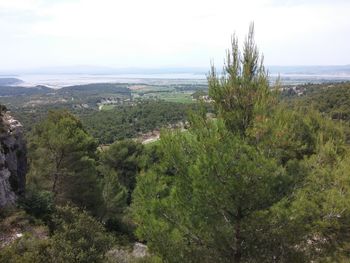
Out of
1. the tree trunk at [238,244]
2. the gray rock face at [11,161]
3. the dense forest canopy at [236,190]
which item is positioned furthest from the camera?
the gray rock face at [11,161]

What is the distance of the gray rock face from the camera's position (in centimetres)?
Answer: 1528

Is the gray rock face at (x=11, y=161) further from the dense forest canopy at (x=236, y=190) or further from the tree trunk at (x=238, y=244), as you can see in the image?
the tree trunk at (x=238, y=244)

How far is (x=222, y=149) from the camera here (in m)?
6.22

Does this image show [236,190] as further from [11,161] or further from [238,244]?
[11,161]

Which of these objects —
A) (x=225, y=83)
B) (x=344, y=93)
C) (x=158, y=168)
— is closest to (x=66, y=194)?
(x=158, y=168)

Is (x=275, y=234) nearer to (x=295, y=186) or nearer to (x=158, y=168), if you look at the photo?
(x=295, y=186)

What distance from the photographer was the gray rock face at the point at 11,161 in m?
15.3

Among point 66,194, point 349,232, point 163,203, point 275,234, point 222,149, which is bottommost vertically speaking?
point 66,194

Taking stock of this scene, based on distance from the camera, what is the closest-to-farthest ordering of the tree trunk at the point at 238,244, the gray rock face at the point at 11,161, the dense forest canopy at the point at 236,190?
the dense forest canopy at the point at 236,190, the tree trunk at the point at 238,244, the gray rock face at the point at 11,161

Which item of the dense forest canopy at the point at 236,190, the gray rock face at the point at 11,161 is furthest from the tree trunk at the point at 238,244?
the gray rock face at the point at 11,161

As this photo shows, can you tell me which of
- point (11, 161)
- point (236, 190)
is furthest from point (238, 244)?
point (11, 161)

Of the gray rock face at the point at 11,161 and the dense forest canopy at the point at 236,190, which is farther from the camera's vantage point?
the gray rock face at the point at 11,161

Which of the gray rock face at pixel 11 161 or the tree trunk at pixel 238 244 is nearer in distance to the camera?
the tree trunk at pixel 238 244

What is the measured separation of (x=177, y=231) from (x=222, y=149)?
193 centimetres
